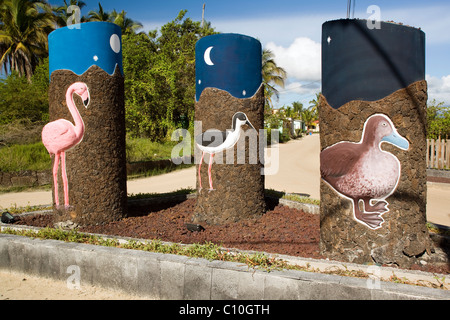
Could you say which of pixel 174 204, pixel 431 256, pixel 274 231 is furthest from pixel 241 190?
pixel 431 256

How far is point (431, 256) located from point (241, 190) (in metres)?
2.67

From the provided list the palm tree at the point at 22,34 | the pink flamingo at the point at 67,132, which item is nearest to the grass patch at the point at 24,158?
the pink flamingo at the point at 67,132

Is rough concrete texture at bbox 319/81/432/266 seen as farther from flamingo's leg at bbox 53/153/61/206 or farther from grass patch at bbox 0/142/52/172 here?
grass patch at bbox 0/142/52/172

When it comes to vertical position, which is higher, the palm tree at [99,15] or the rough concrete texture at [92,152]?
the palm tree at [99,15]

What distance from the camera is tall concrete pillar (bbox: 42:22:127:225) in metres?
5.04

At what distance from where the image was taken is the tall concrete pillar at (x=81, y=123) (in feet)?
16.5

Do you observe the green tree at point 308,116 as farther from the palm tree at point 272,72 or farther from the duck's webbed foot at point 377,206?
the duck's webbed foot at point 377,206

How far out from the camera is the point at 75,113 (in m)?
5.04

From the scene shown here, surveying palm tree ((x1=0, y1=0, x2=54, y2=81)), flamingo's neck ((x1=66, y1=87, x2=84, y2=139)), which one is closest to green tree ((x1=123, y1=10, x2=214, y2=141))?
palm tree ((x1=0, y1=0, x2=54, y2=81))

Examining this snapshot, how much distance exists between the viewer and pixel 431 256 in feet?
12.0

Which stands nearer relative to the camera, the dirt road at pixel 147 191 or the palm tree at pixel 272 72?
the dirt road at pixel 147 191

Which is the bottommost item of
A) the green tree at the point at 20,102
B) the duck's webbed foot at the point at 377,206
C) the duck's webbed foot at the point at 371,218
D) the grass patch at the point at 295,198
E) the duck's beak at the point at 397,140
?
the grass patch at the point at 295,198

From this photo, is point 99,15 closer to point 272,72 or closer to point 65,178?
point 272,72

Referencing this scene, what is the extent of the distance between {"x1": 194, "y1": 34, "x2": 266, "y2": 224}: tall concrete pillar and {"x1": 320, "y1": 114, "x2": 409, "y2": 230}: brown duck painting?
6.67 feet
